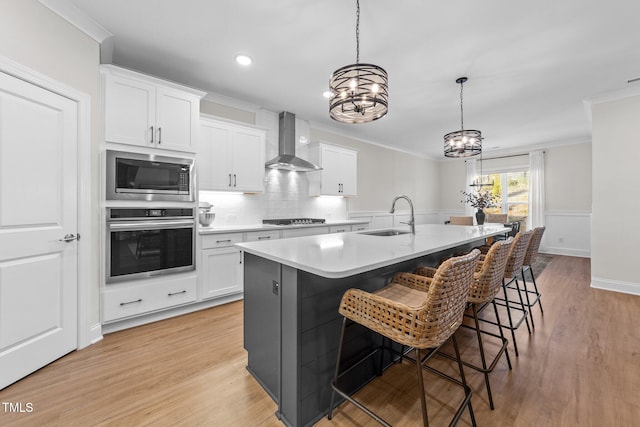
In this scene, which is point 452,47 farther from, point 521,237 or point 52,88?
point 52,88

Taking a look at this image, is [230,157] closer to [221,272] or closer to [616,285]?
[221,272]

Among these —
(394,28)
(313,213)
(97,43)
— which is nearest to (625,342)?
(394,28)

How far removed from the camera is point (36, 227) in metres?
1.91

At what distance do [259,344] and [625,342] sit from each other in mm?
3034

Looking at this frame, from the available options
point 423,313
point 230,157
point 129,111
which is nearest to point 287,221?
point 230,157

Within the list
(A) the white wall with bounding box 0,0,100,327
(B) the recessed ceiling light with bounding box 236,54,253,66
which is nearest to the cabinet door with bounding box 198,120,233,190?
(B) the recessed ceiling light with bounding box 236,54,253,66

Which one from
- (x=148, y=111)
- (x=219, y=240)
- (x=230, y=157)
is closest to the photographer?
(x=148, y=111)

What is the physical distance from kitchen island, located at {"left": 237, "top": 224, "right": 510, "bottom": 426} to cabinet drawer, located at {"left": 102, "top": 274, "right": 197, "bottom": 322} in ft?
4.54

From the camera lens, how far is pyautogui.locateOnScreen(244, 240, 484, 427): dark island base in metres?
1.41

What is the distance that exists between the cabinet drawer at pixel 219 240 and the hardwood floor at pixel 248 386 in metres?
0.88

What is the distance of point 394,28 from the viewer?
2344 millimetres

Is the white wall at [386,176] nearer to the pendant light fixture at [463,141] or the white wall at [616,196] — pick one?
the pendant light fixture at [463,141]

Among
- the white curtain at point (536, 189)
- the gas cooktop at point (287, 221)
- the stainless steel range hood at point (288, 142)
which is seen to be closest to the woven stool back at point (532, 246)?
the gas cooktop at point (287, 221)

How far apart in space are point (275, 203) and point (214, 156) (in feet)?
4.18
